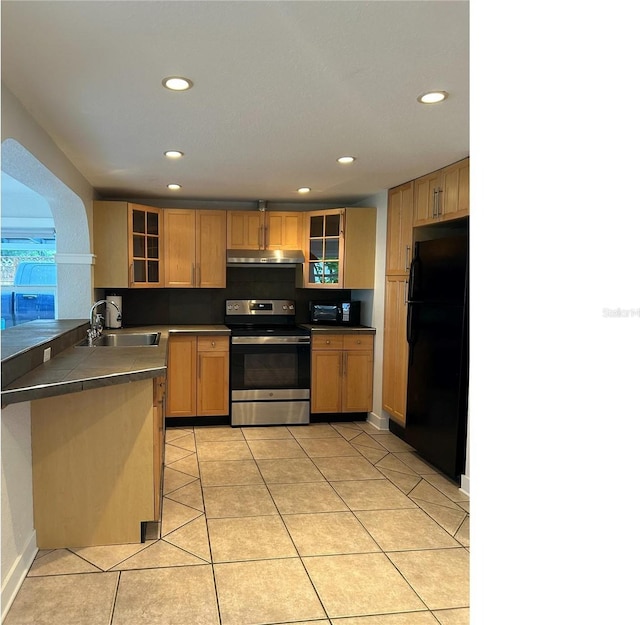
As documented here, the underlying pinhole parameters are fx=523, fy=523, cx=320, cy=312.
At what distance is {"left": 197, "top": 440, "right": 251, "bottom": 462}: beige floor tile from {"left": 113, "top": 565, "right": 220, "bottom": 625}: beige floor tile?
5.35ft

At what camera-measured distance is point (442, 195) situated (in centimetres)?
376

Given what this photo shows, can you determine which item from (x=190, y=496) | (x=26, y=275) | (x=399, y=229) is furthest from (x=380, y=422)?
(x=26, y=275)

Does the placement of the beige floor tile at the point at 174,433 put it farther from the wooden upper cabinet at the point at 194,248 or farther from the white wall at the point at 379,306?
the white wall at the point at 379,306

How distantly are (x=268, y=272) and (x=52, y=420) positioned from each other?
3.37 m

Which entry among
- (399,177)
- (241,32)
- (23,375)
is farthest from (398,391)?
(241,32)

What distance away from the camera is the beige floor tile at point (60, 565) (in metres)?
2.43

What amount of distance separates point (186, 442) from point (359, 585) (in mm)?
2514

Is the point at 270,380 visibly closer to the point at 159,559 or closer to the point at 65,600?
the point at 159,559

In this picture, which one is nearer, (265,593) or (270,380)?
(265,593)

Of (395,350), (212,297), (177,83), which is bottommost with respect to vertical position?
(395,350)

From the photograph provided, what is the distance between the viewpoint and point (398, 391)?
14.8 feet

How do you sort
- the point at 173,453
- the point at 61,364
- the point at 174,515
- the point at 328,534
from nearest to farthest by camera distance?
the point at 61,364 < the point at 328,534 < the point at 174,515 < the point at 173,453
